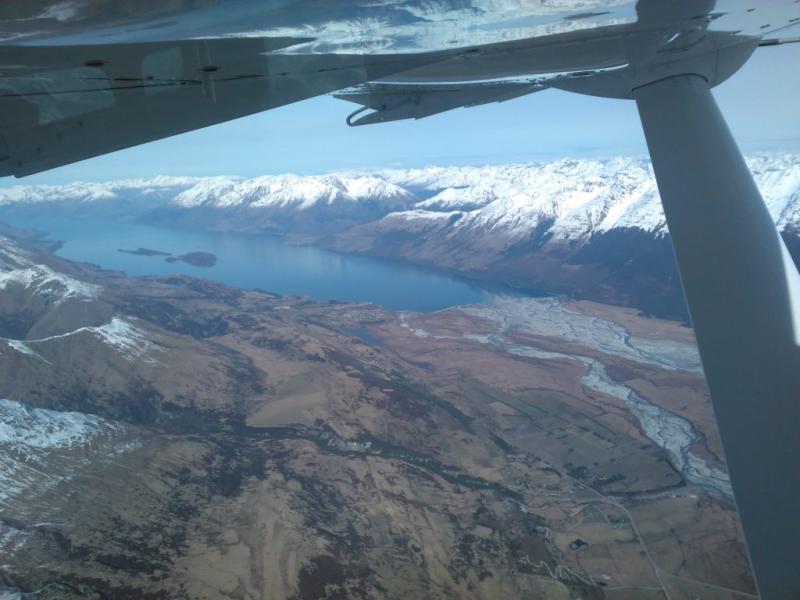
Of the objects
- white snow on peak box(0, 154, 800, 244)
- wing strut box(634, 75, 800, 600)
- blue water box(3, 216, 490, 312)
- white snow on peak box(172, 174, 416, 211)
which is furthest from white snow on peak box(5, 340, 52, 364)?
white snow on peak box(172, 174, 416, 211)

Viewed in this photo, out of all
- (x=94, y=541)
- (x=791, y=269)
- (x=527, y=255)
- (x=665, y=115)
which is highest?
(x=665, y=115)

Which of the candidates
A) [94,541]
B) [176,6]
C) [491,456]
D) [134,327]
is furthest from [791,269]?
[134,327]

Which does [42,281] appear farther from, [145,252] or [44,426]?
[145,252]

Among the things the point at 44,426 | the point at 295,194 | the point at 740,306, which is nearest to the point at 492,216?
the point at 295,194

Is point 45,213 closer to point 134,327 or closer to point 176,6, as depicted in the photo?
point 134,327

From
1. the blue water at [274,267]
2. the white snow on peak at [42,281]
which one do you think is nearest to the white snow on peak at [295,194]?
the blue water at [274,267]

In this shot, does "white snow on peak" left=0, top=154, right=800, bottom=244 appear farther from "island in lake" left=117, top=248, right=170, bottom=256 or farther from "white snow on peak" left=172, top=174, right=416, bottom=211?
"island in lake" left=117, top=248, right=170, bottom=256

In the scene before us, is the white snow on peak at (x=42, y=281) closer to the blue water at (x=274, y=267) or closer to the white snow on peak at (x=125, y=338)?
the white snow on peak at (x=125, y=338)
